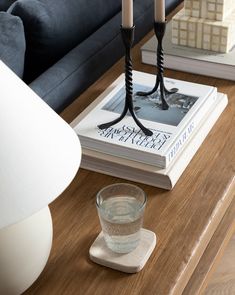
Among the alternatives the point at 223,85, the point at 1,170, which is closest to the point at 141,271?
the point at 1,170

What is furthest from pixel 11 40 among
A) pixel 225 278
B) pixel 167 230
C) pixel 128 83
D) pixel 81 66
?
pixel 225 278

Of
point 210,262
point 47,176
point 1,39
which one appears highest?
point 47,176

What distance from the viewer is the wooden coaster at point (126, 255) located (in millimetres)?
934

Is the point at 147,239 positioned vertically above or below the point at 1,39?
below

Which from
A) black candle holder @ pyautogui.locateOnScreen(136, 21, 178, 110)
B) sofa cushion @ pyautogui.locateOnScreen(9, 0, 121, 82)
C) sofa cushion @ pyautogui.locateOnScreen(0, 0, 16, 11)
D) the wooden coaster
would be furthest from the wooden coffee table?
sofa cushion @ pyautogui.locateOnScreen(0, 0, 16, 11)

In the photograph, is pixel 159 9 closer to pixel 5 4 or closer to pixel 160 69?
pixel 160 69

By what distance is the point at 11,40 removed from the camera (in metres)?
1.30

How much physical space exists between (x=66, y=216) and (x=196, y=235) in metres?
0.23

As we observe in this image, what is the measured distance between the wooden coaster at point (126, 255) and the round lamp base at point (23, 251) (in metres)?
0.10

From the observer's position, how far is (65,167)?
2.53 feet

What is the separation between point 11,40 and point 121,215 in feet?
1.76

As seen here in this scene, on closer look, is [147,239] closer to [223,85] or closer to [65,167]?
[65,167]

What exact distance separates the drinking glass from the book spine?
13cm

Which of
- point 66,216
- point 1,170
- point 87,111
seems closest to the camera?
point 1,170
